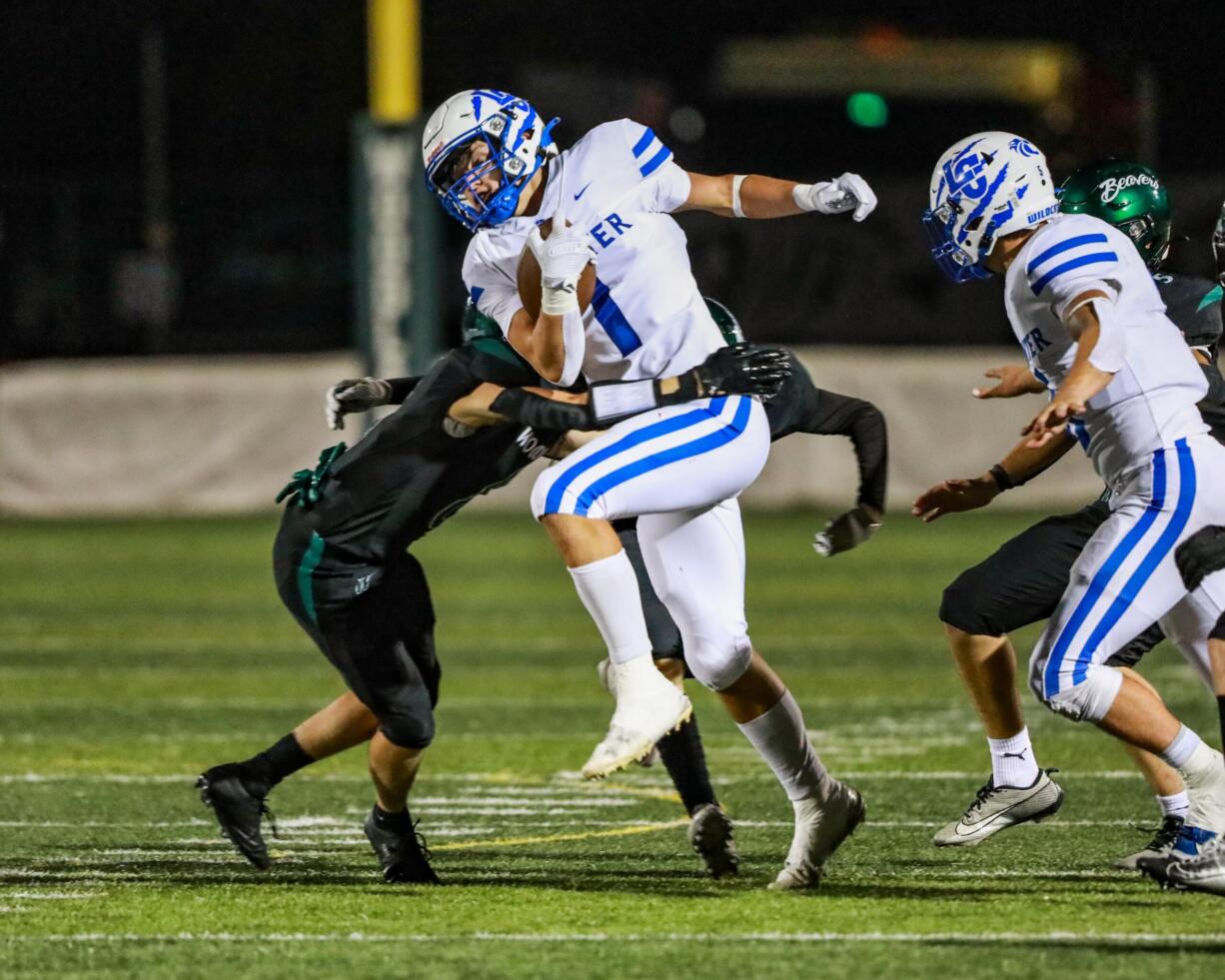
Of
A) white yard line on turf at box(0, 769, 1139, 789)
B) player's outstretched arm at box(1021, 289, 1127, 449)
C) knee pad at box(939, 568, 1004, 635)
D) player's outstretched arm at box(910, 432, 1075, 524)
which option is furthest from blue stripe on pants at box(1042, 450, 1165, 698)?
white yard line on turf at box(0, 769, 1139, 789)

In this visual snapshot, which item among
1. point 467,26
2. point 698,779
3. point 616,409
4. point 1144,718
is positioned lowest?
point 467,26

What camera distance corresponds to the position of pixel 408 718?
18.1 feet

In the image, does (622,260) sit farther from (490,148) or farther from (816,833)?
(816,833)

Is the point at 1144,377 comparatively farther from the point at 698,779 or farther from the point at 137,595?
the point at 137,595

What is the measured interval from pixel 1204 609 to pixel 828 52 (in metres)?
22.3

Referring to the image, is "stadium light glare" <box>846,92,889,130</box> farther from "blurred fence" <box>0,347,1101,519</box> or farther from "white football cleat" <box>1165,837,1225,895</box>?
"white football cleat" <box>1165,837,1225,895</box>

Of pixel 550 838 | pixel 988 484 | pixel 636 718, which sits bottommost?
pixel 550 838

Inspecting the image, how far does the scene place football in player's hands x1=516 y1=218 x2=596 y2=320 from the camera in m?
5.22

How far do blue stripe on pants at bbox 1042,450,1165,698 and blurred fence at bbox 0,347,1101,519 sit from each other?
1213 centimetres

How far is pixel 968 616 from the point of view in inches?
215

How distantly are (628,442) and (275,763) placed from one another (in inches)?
51.2

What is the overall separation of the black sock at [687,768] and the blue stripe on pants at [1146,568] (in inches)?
43.6

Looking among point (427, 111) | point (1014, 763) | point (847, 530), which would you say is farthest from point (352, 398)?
point (427, 111)

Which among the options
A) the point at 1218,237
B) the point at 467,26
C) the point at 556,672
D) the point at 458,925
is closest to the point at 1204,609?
the point at 1218,237
